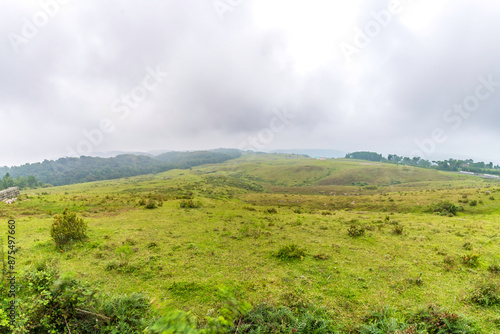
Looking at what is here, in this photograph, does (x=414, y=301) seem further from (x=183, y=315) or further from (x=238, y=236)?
(x=238, y=236)

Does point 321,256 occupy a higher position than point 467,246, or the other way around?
point 467,246

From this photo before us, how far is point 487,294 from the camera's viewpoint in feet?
24.6

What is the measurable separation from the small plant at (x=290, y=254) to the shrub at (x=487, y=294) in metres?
6.85

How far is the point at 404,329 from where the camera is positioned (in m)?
5.76

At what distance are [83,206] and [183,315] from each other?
30.7 m

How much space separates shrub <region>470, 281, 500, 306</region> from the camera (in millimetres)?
7250

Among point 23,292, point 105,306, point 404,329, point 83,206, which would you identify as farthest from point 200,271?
point 83,206

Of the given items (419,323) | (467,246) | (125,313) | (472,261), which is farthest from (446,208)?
(125,313)

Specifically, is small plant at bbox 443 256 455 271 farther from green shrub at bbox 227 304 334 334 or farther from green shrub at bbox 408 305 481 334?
green shrub at bbox 227 304 334 334

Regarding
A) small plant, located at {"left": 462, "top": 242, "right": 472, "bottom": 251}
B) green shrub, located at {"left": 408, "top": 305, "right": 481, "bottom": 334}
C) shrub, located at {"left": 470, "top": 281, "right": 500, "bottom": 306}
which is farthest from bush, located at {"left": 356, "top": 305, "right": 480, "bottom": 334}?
small plant, located at {"left": 462, "top": 242, "right": 472, "bottom": 251}

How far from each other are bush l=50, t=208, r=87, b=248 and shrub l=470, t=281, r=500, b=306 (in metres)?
20.7

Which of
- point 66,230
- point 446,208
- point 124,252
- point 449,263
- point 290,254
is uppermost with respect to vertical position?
point 66,230

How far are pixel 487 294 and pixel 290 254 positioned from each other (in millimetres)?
7839

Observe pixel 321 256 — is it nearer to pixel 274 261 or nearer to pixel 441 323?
pixel 274 261
